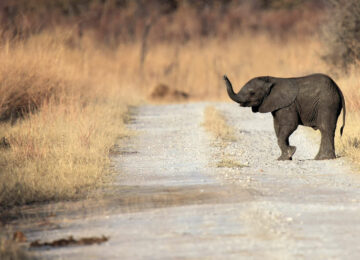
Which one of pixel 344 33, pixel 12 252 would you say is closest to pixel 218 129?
pixel 344 33

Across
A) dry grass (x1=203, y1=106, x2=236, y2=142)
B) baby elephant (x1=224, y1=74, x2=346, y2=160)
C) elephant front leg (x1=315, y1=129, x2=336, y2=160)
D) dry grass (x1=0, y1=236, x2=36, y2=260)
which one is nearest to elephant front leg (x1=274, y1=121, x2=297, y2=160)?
baby elephant (x1=224, y1=74, x2=346, y2=160)

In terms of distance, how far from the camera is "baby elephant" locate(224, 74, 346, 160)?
463 inches

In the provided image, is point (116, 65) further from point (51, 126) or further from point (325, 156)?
point (325, 156)

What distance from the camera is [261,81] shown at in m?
11.9

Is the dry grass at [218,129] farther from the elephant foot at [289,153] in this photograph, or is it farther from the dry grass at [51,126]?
the elephant foot at [289,153]

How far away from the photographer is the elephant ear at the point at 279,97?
38.7 feet

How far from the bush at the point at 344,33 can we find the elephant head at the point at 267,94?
38.4 ft

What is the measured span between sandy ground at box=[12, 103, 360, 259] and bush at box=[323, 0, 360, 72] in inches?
427

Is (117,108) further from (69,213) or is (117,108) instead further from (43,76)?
(69,213)

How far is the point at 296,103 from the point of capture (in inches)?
466

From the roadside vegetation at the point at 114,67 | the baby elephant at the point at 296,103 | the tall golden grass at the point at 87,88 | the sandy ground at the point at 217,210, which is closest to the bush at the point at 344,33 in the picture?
the roadside vegetation at the point at 114,67

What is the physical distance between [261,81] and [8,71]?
22.0 ft

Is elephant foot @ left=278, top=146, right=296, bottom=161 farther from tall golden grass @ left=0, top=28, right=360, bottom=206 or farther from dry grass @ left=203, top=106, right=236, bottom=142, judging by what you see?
dry grass @ left=203, top=106, right=236, bottom=142

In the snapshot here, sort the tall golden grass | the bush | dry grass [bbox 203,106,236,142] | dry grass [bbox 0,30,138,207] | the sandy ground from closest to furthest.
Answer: the sandy ground → dry grass [bbox 0,30,138,207] → the tall golden grass → dry grass [bbox 203,106,236,142] → the bush
